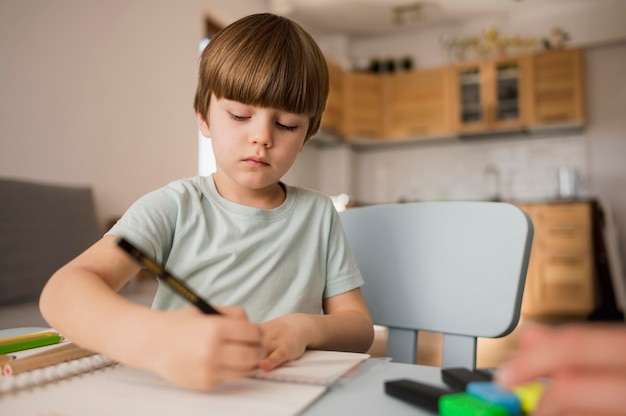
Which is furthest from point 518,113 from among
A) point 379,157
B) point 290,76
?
point 290,76

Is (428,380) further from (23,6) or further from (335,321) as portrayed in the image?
(23,6)

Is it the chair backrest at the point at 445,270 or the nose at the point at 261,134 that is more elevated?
the nose at the point at 261,134

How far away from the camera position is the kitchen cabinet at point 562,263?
3.86 metres

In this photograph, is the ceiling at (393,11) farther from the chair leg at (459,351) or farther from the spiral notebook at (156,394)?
the spiral notebook at (156,394)

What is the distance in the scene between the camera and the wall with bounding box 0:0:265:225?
6.77ft

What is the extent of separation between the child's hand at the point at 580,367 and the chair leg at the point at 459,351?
50 centimetres

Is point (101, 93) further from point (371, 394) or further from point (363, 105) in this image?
point (363, 105)

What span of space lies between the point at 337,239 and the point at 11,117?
1.85 m

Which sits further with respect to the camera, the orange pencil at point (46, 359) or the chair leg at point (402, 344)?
the chair leg at point (402, 344)

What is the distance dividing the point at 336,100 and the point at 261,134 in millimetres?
4170

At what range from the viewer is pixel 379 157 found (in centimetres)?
521

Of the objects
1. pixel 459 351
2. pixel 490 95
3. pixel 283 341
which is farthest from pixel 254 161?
pixel 490 95

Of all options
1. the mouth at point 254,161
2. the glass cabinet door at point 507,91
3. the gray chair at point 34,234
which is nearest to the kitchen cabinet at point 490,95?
the glass cabinet door at point 507,91

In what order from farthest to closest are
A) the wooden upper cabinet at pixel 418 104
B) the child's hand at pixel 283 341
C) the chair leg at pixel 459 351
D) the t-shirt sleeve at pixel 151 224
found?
the wooden upper cabinet at pixel 418 104 < the chair leg at pixel 459 351 < the t-shirt sleeve at pixel 151 224 < the child's hand at pixel 283 341
